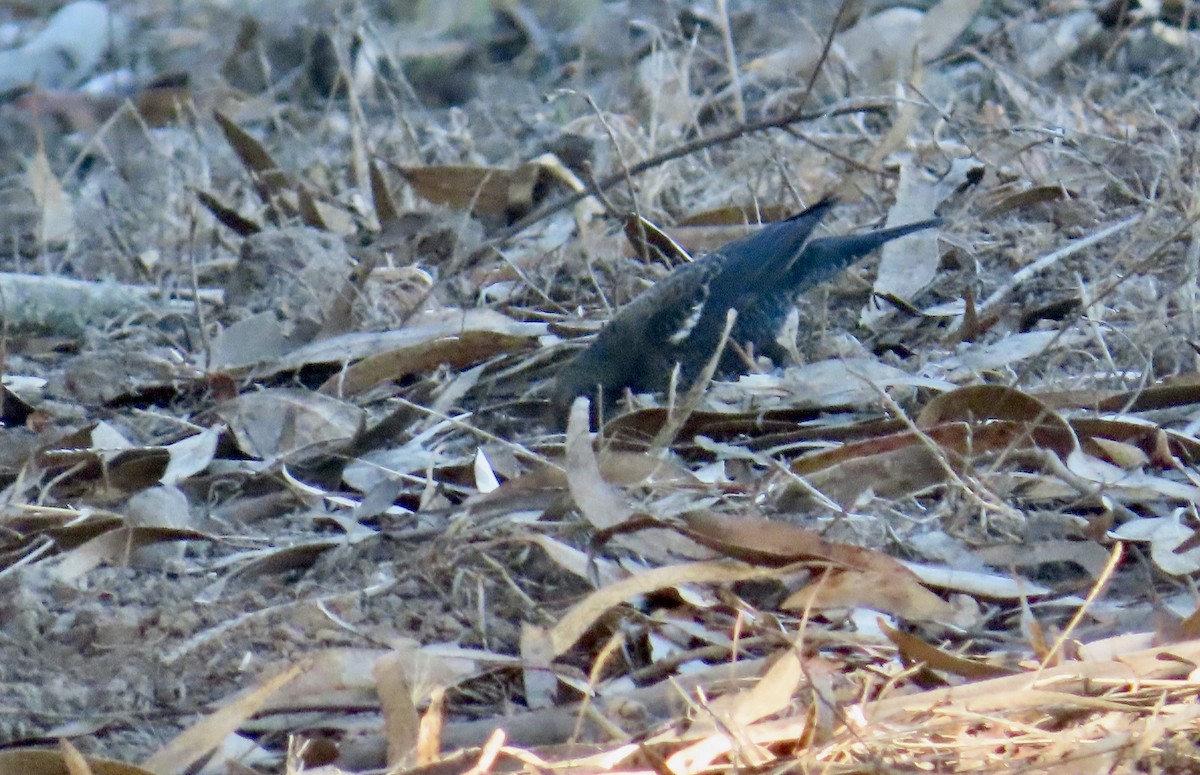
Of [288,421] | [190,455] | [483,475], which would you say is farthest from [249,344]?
[483,475]

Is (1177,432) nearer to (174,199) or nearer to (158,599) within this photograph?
(158,599)

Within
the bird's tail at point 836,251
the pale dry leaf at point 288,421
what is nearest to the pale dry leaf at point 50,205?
the pale dry leaf at point 288,421

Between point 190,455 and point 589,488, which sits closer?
point 589,488

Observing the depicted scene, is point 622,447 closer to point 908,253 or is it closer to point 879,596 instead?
point 879,596

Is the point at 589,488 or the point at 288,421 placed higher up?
the point at 589,488

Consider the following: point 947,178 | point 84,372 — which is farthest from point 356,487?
point 947,178

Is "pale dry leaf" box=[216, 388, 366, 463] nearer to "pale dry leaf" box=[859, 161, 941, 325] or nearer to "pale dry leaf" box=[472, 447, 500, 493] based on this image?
"pale dry leaf" box=[472, 447, 500, 493]
